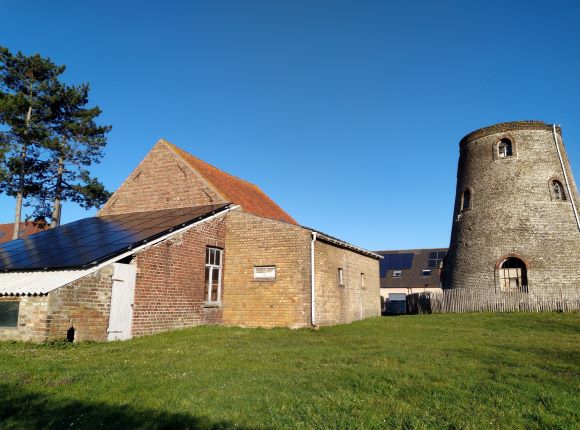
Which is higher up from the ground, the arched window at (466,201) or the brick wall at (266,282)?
the arched window at (466,201)

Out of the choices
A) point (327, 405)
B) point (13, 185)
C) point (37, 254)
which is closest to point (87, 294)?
point (37, 254)

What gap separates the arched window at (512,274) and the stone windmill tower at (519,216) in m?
0.05

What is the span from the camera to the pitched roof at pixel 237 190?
1944cm

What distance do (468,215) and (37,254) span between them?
24.2m

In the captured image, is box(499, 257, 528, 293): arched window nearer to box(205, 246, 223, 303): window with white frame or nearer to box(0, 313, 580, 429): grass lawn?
box(0, 313, 580, 429): grass lawn

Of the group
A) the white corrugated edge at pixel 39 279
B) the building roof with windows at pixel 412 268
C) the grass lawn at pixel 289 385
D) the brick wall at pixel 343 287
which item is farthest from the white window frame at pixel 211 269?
the building roof with windows at pixel 412 268

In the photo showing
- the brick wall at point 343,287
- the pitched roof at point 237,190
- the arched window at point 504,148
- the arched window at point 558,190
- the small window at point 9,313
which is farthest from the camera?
the arched window at point 504,148

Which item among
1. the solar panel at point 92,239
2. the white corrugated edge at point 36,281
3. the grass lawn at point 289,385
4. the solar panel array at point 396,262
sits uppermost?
the solar panel array at point 396,262

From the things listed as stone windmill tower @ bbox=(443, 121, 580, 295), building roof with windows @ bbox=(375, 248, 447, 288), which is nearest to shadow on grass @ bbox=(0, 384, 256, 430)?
stone windmill tower @ bbox=(443, 121, 580, 295)

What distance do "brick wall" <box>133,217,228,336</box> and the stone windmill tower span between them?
17.4 metres

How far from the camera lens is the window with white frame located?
15539 millimetres

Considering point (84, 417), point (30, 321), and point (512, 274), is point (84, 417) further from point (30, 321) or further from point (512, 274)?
point (512, 274)

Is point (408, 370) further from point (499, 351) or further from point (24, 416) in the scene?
point (24, 416)

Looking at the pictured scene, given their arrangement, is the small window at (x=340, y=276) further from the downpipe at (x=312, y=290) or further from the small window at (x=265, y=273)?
the small window at (x=265, y=273)
